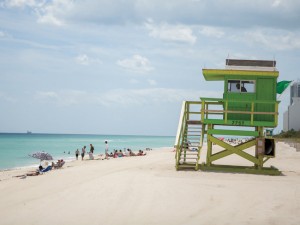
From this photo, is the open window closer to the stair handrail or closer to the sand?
the stair handrail

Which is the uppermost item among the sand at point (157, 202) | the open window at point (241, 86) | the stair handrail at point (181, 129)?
the open window at point (241, 86)

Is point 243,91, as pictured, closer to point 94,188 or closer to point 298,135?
point 94,188

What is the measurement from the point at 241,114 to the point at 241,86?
1303mm

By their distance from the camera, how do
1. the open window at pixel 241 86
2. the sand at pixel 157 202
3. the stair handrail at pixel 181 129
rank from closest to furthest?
the sand at pixel 157 202 → the stair handrail at pixel 181 129 → the open window at pixel 241 86

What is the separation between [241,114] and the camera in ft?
58.5

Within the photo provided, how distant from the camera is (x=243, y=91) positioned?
1816 cm

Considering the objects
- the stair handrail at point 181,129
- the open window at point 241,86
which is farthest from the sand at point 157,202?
the open window at point 241,86

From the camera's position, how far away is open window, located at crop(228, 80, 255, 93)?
59.3 ft

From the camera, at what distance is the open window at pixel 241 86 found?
18062 mm

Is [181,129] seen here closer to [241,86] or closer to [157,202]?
[241,86]

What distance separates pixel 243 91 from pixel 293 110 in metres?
89.2

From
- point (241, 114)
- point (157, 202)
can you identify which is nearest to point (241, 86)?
point (241, 114)

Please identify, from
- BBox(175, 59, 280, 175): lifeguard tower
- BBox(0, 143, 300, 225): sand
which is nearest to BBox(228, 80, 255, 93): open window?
BBox(175, 59, 280, 175): lifeguard tower

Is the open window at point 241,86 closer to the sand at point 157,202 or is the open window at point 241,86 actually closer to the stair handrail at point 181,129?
the stair handrail at point 181,129
